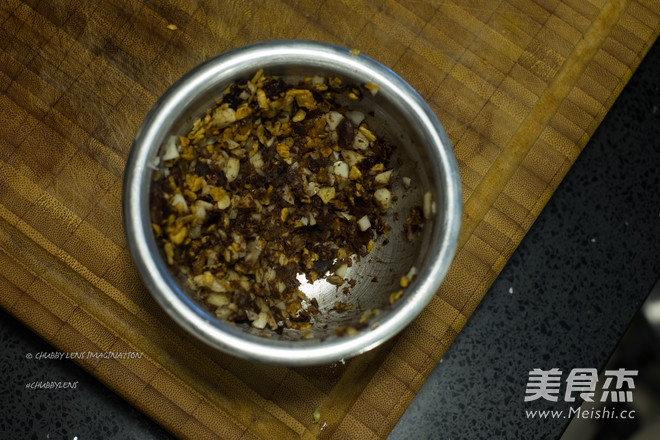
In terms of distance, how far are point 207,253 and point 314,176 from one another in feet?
0.87

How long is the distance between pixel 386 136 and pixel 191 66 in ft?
1.52

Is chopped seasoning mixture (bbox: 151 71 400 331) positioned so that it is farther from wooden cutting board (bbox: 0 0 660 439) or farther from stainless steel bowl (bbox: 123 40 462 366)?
wooden cutting board (bbox: 0 0 660 439)

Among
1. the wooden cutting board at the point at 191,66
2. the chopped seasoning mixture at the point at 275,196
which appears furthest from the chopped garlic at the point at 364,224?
the wooden cutting board at the point at 191,66

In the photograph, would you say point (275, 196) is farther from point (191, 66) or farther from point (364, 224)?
point (191, 66)

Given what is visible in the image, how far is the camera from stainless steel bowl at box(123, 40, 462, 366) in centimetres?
89

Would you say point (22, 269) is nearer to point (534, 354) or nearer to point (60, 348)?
point (60, 348)

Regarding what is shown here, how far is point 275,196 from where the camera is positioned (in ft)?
3.57

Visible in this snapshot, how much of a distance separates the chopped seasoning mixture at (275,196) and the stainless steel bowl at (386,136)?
0.04 meters

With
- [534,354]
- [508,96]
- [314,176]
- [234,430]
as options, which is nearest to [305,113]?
[314,176]

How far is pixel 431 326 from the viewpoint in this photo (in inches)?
44.8

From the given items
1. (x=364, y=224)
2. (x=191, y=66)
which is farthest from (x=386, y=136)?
(x=191, y=66)

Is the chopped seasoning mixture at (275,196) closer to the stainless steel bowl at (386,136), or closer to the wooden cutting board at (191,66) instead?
the stainless steel bowl at (386,136)

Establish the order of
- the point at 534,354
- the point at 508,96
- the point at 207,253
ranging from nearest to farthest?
the point at 207,253
the point at 508,96
the point at 534,354

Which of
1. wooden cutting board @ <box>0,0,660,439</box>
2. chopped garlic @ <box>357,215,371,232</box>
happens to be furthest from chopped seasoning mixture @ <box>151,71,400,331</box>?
wooden cutting board @ <box>0,0,660,439</box>
